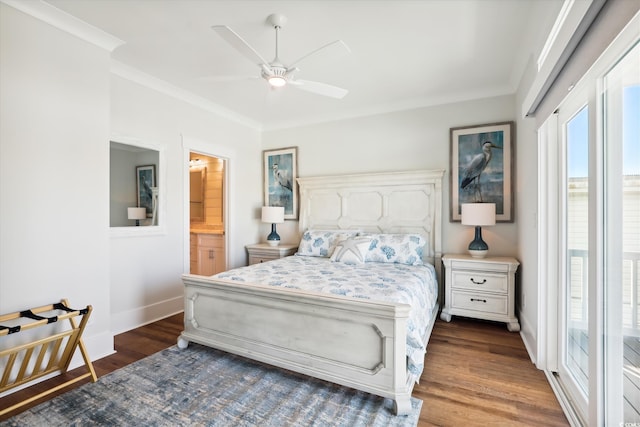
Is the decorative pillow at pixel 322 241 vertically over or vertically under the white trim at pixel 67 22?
under

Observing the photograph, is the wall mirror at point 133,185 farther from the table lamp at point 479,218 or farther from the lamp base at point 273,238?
the table lamp at point 479,218

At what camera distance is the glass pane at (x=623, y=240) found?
1.18m

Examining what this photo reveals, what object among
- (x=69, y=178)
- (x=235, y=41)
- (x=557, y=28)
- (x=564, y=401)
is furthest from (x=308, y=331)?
(x=557, y=28)

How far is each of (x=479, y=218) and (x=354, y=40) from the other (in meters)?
2.15

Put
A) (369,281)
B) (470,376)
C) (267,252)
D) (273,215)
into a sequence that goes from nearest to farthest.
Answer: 1. (470,376)
2. (369,281)
3. (267,252)
4. (273,215)

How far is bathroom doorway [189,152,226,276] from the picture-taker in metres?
4.84

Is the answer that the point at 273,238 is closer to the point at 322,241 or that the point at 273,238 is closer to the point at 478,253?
the point at 322,241

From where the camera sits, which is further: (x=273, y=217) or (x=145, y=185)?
(x=273, y=217)

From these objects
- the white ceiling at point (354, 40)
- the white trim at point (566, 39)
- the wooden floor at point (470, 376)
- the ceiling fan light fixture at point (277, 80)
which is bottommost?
the wooden floor at point (470, 376)

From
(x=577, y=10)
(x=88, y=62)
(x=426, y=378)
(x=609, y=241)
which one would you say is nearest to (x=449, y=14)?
(x=577, y=10)

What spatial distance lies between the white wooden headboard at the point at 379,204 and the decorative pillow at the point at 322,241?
283 millimetres

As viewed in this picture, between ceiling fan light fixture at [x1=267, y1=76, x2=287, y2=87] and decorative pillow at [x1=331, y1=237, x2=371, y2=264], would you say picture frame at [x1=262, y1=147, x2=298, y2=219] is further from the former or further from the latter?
ceiling fan light fixture at [x1=267, y1=76, x2=287, y2=87]

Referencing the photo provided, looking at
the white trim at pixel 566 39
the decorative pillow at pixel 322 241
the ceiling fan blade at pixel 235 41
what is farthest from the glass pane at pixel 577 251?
the decorative pillow at pixel 322 241

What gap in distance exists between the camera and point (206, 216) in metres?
5.36
